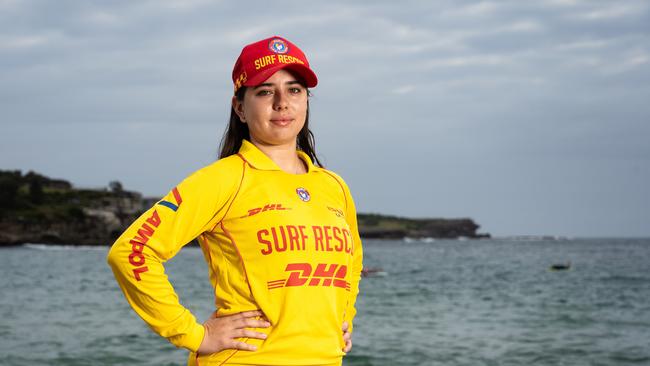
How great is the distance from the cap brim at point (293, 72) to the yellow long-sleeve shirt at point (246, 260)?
0.96ft

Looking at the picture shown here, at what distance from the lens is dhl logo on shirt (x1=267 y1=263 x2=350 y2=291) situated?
2633 millimetres

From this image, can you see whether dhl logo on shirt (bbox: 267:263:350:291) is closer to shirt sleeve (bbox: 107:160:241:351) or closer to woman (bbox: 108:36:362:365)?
woman (bbox: 108:36:362:365)

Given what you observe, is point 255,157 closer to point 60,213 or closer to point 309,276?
point 309,276

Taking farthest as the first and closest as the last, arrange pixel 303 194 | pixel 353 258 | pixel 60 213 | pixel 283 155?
pixel 60 213, pixel 353 258, pixel 283 155, pixel 303 194

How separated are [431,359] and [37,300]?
55.8 feet

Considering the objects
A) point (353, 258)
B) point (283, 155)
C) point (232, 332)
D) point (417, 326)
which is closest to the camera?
point (232, 332)

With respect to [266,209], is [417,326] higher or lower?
lower

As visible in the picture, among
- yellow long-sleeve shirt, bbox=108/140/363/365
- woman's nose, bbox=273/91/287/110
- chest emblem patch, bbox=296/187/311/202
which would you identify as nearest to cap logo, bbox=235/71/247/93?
woman's nose, bbox=273/91/287/110

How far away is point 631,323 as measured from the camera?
75.5ft

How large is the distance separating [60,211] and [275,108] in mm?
114210

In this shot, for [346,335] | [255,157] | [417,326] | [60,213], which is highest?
[60,213]

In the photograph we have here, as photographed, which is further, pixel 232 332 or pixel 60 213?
pixel 60 213

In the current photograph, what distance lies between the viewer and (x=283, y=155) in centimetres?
290

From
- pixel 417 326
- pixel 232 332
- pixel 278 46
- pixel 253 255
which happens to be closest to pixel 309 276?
pixel 253 255
